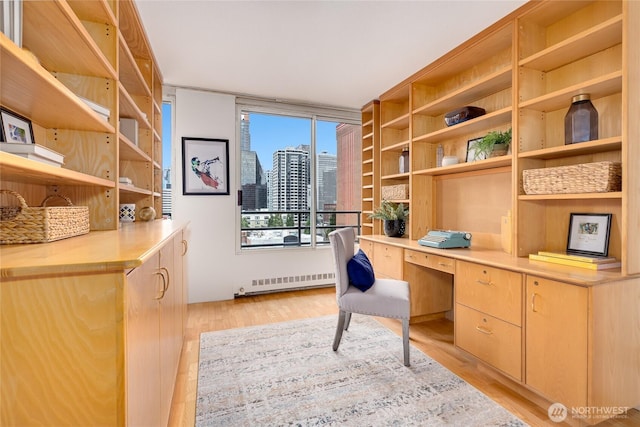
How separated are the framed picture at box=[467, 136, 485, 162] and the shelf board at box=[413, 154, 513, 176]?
0.08m

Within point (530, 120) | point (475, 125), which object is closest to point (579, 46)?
point (530, 120)

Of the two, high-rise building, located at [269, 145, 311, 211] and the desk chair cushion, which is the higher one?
high-rise building, located at [269, 145, 311, 211]

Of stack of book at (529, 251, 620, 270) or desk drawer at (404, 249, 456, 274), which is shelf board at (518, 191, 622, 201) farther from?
desk drawer at (404, 249, 456, 274)

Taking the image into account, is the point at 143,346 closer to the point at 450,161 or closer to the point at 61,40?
the point at 61,40

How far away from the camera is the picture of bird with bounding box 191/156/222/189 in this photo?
3580 millimetres

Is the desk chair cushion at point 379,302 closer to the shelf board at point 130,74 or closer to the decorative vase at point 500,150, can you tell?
the decorative vase at point 500,150

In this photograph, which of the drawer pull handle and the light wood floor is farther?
the drawer pull handle

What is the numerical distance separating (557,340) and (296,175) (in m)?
3.23

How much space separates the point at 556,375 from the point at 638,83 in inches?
61.6

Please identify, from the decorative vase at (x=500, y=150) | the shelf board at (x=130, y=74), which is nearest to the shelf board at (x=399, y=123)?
the decorative vase at (x=500, y=150)

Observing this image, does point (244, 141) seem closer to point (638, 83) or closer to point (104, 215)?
point (104, 215)

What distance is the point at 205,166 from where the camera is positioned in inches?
→ 142

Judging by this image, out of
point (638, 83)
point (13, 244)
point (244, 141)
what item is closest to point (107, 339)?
point (13, 244)

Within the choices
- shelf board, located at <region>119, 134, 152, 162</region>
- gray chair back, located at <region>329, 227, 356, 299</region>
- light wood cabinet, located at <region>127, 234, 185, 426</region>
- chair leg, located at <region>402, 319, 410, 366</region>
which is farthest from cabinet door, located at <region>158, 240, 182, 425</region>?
chair leg, located at <region>402, 319, 410, 366</region>
